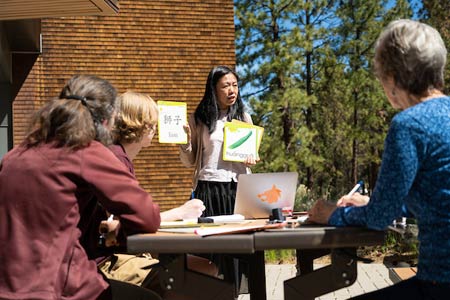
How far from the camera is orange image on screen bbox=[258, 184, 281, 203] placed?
122 inches

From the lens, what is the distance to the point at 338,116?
26.8 m

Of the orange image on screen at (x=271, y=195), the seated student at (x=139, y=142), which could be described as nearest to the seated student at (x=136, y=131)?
the seated student at (x=139, y=142)

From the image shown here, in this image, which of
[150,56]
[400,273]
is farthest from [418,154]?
[150,56]

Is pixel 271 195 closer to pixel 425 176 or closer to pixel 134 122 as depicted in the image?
pixel 134 122

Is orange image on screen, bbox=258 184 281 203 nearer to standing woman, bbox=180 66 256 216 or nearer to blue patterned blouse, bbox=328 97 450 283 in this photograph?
blue patterned blouse, bbox=328 97 450 283

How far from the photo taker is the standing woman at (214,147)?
15.4 ft

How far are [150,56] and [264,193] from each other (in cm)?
1037

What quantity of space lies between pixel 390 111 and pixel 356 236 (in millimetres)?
23136

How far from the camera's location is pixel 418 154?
219 centimetres

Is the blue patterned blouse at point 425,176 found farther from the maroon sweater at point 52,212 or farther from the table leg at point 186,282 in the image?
the maroon sweater at point 52,212

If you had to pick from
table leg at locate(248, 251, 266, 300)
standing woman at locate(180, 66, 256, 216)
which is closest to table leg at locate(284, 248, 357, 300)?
table leg at locate(248, 251, 266, 300)

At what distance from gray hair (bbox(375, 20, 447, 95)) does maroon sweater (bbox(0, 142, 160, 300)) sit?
39.7 inches

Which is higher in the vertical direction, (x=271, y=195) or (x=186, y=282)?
(x=271, y=195)

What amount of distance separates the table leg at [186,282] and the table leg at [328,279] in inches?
11.7
